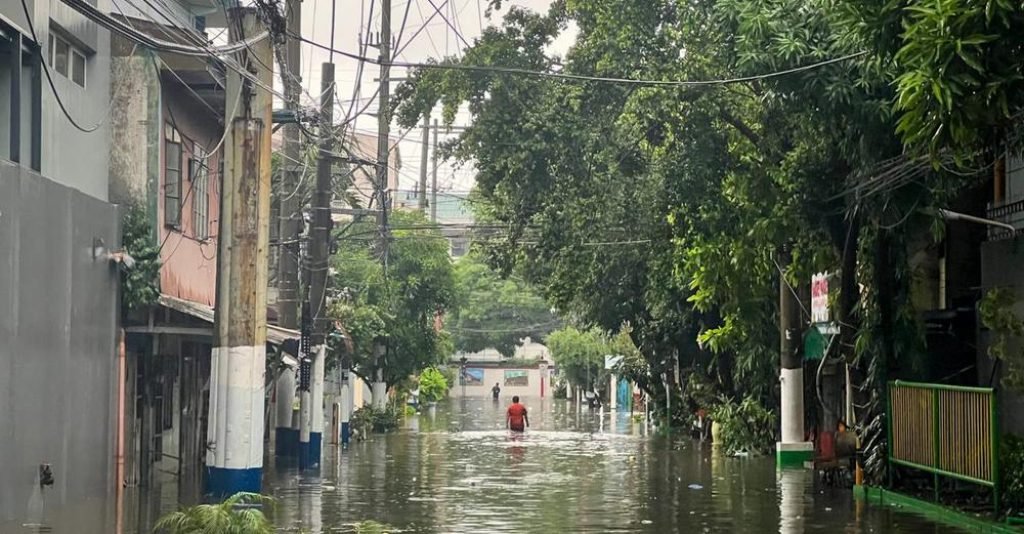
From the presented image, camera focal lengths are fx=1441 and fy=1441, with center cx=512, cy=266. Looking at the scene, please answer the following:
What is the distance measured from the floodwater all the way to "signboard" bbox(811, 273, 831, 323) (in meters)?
3.05

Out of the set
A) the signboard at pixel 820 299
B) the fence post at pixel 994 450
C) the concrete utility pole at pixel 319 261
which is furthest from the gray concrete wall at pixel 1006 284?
the concrete utility pole at pixel 319 261

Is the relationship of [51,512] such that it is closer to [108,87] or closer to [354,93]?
[108,87]

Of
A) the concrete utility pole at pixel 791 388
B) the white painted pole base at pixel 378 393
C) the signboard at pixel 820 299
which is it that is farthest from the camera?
the white painted pole base at pixel 378 393

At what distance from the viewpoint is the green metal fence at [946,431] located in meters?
18.1

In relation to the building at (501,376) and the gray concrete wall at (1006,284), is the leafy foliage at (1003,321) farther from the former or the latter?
the building at (501,376)

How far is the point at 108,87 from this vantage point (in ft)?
73.2

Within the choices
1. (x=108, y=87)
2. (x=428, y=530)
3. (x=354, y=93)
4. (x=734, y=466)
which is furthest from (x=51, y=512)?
(x=734, y=466)

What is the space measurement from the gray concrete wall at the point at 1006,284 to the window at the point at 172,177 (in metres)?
13.5

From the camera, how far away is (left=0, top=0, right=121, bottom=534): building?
17.1 m

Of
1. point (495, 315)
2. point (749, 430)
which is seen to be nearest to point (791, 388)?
point (749, 430)

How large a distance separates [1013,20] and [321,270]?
19.0 meters

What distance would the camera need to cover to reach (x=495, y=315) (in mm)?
110375

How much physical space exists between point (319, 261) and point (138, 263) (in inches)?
290

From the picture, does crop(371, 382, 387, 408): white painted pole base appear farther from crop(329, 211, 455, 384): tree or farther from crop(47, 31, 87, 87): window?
crop(47, 31, 87, 87): window
